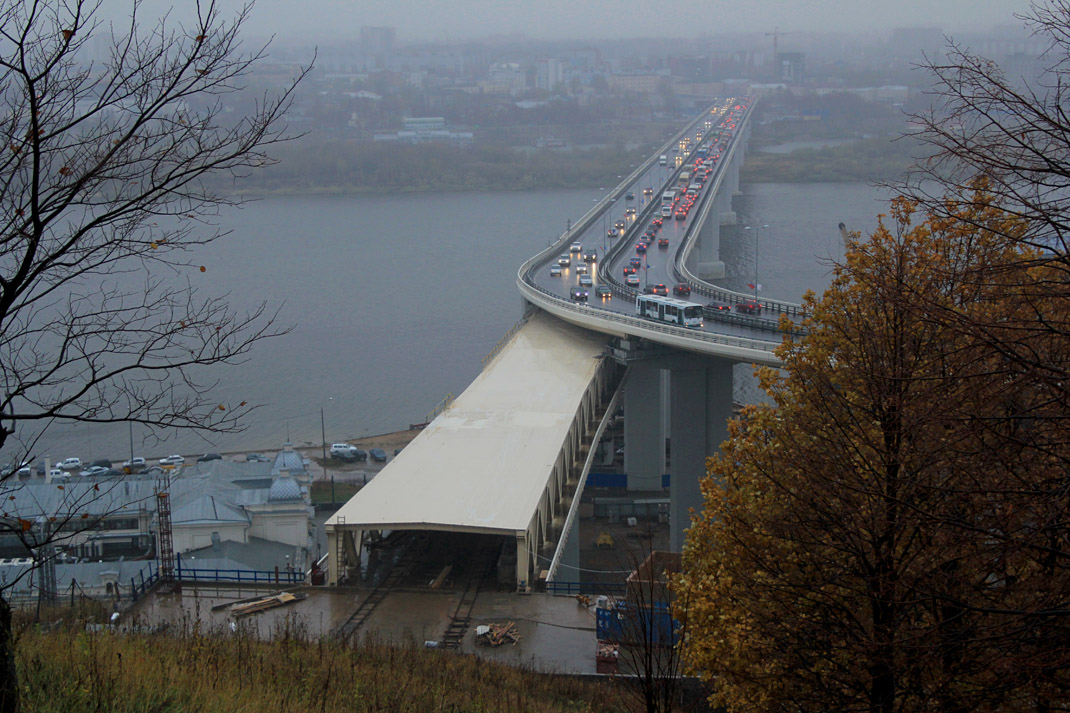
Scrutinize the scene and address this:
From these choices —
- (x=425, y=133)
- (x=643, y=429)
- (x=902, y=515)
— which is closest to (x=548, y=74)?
(x=425, y=133)

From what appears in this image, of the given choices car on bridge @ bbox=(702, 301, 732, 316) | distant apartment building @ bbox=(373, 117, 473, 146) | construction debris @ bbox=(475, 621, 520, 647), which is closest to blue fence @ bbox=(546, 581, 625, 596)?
construction debris @ bbox=(475, 621, 520, 647)

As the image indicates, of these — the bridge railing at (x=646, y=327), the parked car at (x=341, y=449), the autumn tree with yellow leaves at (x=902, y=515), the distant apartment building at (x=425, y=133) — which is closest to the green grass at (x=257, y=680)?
the autumn tree with yellow leaves at (x=902, y=515)

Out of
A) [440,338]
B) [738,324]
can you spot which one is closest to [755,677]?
[738,324]

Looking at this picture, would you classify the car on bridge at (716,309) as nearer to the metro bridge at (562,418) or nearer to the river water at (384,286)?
the metro bridge at (562,418)

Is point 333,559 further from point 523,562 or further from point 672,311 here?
point 672,311

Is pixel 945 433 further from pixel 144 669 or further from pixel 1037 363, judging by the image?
pixel 144 669
